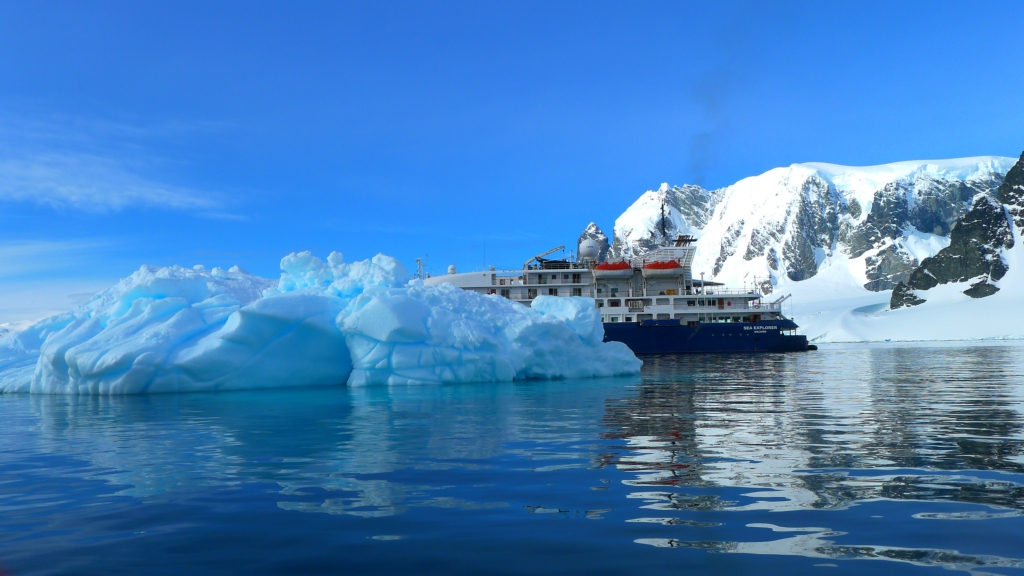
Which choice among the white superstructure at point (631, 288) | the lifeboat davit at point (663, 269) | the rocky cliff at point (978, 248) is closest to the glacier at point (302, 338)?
the white superstructure at point (631, 288)

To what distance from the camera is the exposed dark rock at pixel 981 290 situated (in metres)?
150

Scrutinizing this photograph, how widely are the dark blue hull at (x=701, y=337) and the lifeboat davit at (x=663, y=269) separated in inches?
240

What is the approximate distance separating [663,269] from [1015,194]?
142m

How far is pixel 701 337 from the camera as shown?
62.6m

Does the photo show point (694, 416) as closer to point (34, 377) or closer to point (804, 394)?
point (804, 394)

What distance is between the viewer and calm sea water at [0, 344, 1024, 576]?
5430 mm

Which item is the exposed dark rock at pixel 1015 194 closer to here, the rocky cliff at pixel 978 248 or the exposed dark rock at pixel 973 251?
the rocky cliff at pixel 978 248

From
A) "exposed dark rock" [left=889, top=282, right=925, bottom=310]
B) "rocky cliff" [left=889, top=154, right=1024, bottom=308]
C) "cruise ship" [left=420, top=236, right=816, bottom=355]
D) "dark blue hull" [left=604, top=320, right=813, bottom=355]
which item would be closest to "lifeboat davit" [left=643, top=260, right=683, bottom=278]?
"cruise ship" [left=420, top=236, right=816, bottom=355]

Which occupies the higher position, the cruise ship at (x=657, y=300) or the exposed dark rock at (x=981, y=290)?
the exposed dark rock at (x=981, y=290)

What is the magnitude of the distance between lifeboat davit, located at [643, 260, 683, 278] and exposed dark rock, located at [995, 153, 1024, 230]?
136673 millimetres

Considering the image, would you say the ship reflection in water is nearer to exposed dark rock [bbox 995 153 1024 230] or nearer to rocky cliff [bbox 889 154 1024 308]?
rocky cliff [bbox 889 154 1024 308]

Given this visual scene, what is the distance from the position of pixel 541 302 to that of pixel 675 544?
2832 centimetres

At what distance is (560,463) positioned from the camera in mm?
9469

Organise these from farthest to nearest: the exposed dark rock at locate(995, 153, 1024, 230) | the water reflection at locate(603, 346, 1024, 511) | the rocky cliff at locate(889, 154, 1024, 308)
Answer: the exposed dark rock at locate(995, 153, 1024, 230), the rocky cliff at locate(889, 154, 1024, 308), the water reflection at locate(603, 346, 1024, 511)
